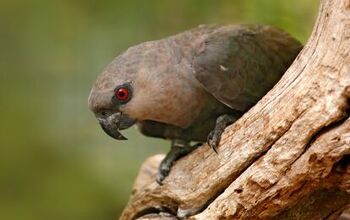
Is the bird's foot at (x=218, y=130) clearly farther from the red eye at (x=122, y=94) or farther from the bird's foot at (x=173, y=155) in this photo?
the red eye at (x=122, y=94)

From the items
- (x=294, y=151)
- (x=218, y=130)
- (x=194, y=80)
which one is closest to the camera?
(x=294, y=151)

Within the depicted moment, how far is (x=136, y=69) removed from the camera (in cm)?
330

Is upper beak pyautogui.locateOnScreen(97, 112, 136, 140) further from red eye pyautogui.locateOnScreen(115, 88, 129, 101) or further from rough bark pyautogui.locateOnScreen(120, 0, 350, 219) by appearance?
rough bark pyautogui.locateOnScreen(120, 0, 350, 219)

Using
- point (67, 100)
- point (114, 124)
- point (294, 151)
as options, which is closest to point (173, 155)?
point (114, 124)

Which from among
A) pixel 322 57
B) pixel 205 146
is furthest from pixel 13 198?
pixel 322 57

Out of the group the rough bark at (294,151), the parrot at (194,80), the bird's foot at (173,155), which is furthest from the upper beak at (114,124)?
the rough bark at (294,151)

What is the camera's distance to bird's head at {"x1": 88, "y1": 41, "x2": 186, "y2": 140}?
3195mm

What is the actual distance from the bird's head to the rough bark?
41cm

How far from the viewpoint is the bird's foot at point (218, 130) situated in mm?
2965

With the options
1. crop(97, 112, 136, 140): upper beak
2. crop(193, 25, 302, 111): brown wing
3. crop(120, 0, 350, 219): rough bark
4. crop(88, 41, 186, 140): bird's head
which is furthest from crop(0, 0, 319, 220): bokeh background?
crop(120, 0, 350, 219): rough bark

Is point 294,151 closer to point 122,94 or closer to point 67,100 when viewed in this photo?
point 122,94

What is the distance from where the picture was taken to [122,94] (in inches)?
126

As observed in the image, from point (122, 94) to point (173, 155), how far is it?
493mm

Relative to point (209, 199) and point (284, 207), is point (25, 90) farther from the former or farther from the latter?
point (284, 207)
